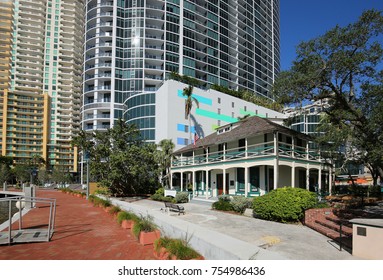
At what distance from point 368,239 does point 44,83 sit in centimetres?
12797

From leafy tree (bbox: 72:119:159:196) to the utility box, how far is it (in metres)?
21.4

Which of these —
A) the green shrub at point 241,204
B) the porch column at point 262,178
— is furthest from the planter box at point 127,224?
the porch column at point 262,178

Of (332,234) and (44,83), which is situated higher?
(44,83)

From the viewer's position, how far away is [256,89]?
316ft

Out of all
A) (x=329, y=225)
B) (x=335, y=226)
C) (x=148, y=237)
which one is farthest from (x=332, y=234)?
(x=148, y=237)

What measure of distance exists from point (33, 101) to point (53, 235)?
109 meters

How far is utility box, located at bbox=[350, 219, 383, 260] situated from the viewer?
265 inches

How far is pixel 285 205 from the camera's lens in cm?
1324

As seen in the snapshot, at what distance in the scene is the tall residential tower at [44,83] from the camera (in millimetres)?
101000

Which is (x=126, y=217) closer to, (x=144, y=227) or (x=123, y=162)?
(x=144, y=227)

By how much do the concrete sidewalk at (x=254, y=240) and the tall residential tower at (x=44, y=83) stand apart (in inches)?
3897

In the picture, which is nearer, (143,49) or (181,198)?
(181,198)

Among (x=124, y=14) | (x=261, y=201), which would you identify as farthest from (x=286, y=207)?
(x=124, y=14)
